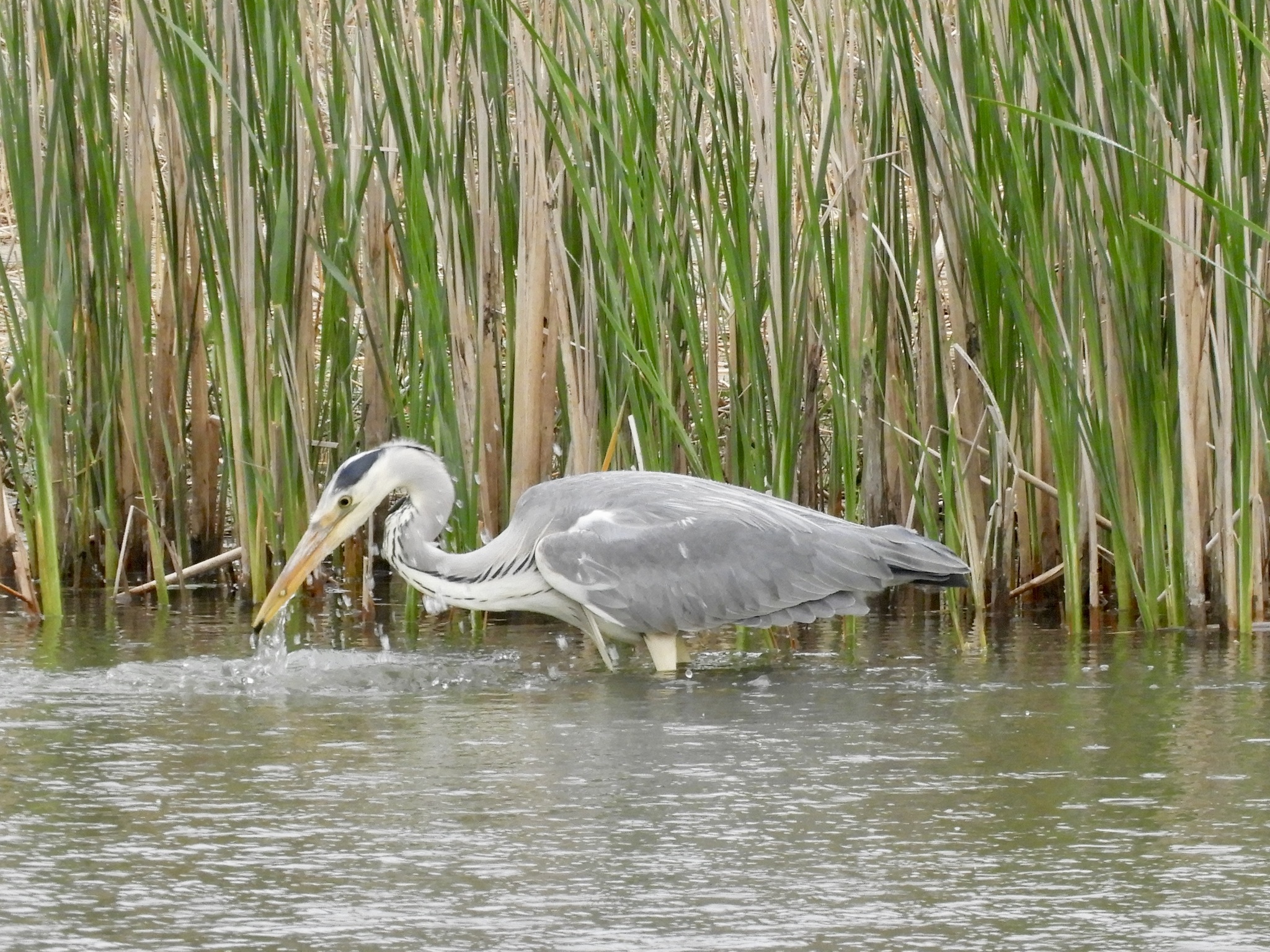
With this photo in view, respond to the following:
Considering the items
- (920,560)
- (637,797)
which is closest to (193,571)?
(920,560)

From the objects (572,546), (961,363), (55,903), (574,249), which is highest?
(574,249)

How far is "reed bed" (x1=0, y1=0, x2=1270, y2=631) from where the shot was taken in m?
5.42

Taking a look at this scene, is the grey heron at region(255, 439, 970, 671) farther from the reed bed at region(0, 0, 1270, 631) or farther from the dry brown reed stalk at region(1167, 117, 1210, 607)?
the dry brown reed stalk at region(1167, 117, 1210, 607)

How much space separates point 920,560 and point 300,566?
1.82m

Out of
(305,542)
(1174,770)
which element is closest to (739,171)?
(305,542)

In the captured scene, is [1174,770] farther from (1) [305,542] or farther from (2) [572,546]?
(1) [305,542]

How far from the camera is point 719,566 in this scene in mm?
5723

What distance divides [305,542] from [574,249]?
125 cm

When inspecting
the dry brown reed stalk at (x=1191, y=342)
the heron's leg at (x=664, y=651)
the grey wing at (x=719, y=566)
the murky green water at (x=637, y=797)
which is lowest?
the murky green water at (x=637, y=797)

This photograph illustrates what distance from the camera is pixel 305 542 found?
232 inches

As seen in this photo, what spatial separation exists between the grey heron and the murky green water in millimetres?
181

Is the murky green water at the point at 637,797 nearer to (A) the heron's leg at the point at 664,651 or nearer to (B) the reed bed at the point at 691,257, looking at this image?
(A) the heron's leg at the point at 664,651

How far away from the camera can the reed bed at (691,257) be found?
542 centimetres

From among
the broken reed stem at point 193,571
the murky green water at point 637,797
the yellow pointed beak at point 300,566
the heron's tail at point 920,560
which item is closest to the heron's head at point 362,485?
the yellow pointed beak at point 300,566
